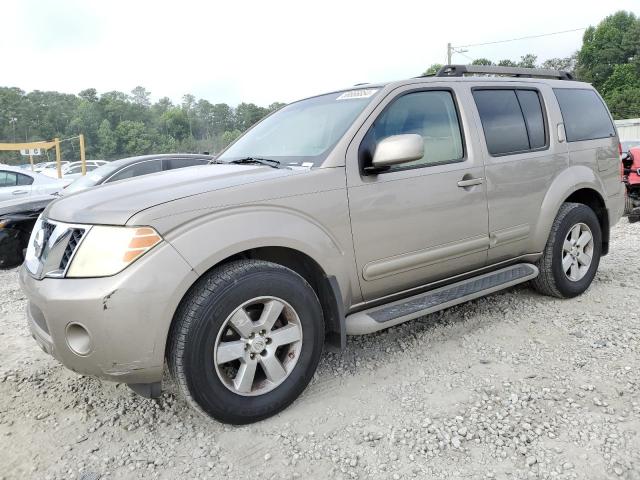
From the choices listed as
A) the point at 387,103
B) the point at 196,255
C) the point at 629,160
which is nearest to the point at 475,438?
the point at 196,255

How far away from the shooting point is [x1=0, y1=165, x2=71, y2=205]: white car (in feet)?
27.5

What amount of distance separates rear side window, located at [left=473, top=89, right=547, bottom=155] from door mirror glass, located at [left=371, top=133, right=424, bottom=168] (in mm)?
1004

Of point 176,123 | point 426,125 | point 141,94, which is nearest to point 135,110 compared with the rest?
point 176,123

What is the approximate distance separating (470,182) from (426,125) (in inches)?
19.0

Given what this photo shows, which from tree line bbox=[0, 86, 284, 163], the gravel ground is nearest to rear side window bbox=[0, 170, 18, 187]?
the gravel ground

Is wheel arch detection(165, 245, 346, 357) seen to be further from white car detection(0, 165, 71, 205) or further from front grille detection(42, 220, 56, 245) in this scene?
white car detection(0, 165, 71, 205)

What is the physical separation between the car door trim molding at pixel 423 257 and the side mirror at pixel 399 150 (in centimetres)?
59

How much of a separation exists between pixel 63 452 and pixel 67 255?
95cm

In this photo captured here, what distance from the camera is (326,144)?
9.72 feet

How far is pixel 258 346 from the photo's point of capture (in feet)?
8.11

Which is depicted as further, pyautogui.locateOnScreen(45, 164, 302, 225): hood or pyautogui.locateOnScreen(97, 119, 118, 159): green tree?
pyautogui.locateOnScreen(97, 119, 118, 159): green tree

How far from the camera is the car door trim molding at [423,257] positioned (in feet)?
9.61

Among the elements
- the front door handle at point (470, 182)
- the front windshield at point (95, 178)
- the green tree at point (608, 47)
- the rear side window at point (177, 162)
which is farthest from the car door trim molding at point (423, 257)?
the green tree at point (608, 47)

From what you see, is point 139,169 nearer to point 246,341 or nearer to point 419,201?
point 419,201
